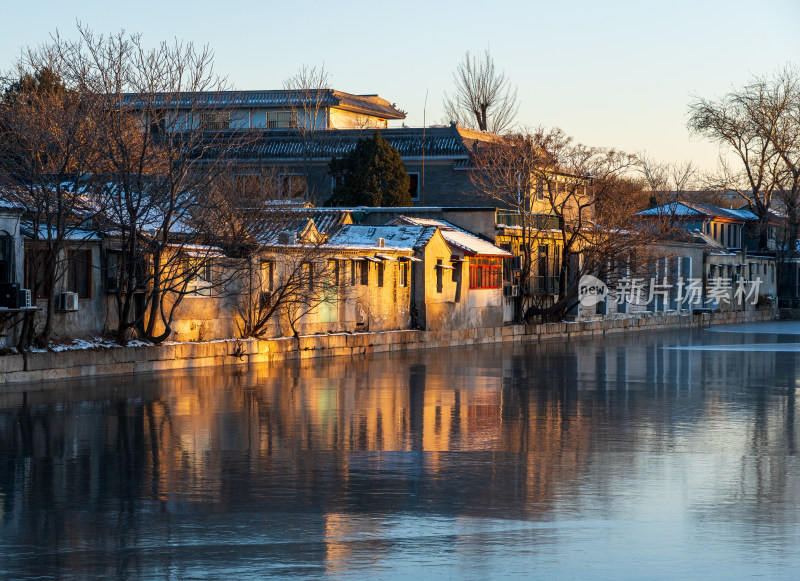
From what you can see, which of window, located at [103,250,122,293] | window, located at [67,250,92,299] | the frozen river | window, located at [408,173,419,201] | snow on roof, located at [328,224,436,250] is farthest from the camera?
window, located at [408,173,419,201]

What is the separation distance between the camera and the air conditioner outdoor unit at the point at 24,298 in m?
23.8

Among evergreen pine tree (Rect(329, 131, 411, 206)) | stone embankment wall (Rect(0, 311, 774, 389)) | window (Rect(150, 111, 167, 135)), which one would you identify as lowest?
stone embankment wall (Rect(0, 311, 774, 389))

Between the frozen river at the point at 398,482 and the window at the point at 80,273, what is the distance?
5274 millimetres

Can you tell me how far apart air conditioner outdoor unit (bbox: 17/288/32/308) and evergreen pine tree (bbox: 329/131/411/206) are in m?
29.2

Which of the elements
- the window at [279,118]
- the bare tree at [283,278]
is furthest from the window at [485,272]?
the window at [279,118]

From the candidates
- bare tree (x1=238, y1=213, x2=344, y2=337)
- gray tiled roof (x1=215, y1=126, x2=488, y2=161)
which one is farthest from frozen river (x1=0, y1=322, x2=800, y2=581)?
gray tiled roof (x1=215, y1=126, x2=488, y2=161)

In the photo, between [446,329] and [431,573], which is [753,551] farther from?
[446,329]

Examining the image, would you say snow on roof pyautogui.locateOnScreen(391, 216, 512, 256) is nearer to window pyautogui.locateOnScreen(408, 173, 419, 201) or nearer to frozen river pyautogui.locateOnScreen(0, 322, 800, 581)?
window pyautogui.locateOnScreen(408, 173, 419, 201)

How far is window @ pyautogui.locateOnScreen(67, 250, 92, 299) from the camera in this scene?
89.2ft

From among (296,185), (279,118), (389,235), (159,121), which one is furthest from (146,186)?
(279,118)

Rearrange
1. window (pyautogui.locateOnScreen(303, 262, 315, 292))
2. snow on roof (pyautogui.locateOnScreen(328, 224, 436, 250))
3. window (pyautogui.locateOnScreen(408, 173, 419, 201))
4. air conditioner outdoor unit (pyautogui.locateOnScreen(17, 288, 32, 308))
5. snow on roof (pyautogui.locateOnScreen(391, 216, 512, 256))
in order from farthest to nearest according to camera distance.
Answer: window (pyautogui.locateOnScreen(408, 173, 419, 201))
snow on roof (pyautogui.locateOnScreen(391, 216, 512, 256))
snow on roof (pyautogui.locateOnScreen(328, 224, 436, 250))
window (pyautogui.locateOnScreen(303, 262, 315, 292))
air conditioner outdoor unit (pyautogui.locateOnScreen(17, 288, 32, 308))

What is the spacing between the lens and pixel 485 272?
47250 millimetres

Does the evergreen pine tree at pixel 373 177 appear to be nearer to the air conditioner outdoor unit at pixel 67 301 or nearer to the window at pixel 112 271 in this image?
the window at pixel 112 271

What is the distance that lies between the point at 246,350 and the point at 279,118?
139 feet
